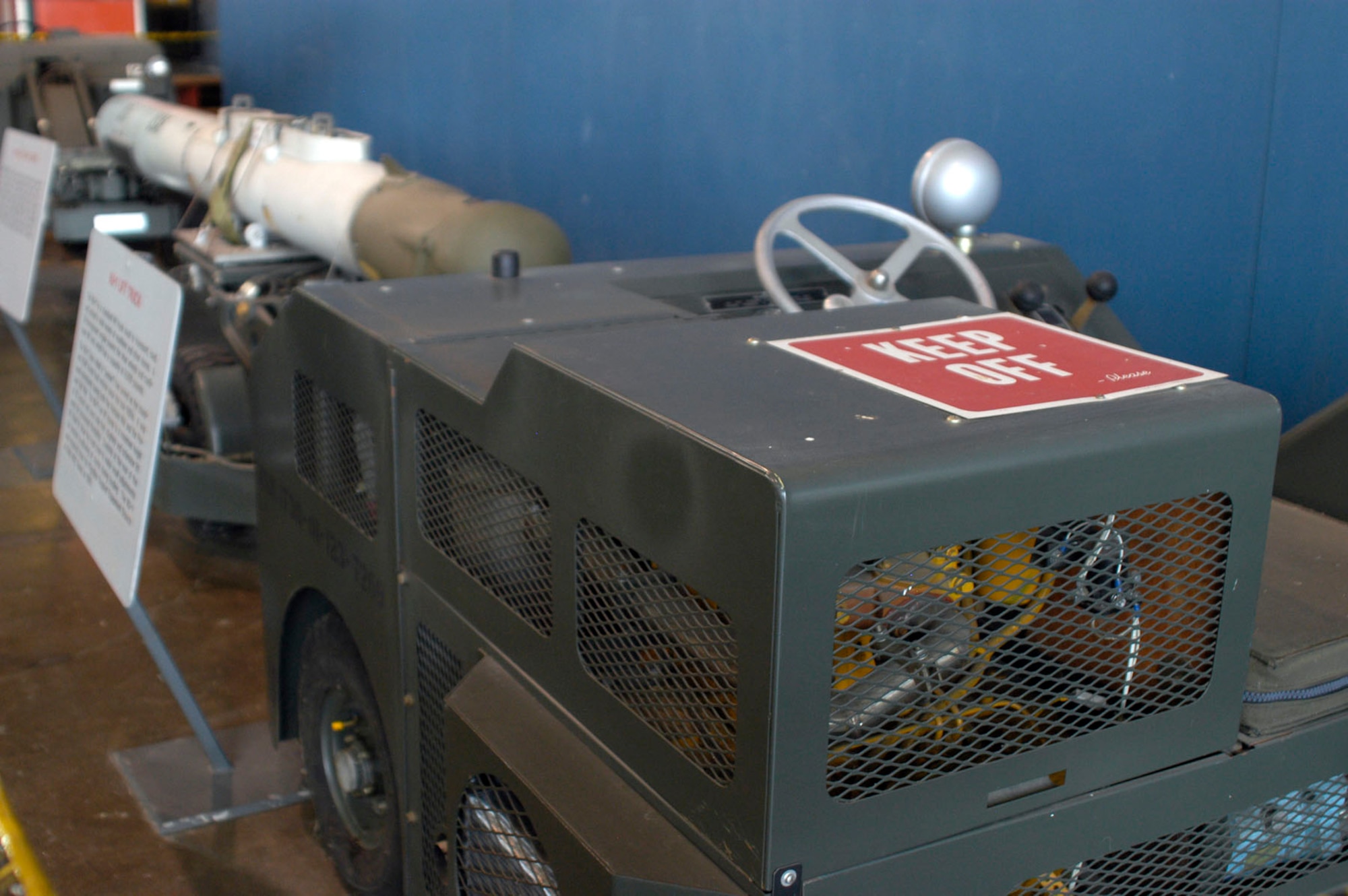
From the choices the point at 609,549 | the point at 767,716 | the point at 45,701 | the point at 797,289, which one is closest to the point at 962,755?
the point at 767,716

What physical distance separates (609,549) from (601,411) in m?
0.15

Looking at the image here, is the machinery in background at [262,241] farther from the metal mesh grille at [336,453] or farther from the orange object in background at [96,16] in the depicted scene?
the orange object in background at [96,16]

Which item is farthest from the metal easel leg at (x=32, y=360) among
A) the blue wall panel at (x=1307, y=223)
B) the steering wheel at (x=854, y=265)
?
the blue wall panel at (x=1307, y=223)

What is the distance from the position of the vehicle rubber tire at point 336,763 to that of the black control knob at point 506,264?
0.69 m

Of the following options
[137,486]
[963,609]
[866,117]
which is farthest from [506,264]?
[866,117]

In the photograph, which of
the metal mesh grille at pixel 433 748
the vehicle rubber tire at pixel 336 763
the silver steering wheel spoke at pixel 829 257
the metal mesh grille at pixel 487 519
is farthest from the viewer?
the silver steering wheel spoke at pixel 829 257

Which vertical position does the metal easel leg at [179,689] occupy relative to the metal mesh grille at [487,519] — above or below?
below

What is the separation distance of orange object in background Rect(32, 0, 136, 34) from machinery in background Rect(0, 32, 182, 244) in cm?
514

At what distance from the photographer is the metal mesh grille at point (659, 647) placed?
128 centimetres

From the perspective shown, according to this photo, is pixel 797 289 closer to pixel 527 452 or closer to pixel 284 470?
pixel 284 470

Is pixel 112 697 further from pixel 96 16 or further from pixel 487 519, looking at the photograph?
pixel 96 16

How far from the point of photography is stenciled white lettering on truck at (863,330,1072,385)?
146 cm

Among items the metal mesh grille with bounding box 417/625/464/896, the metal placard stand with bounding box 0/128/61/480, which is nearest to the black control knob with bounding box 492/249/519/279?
the metal mesh grille with bounding box 417/625/464/896

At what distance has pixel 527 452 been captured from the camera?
1.51 m
